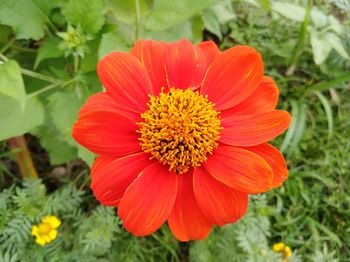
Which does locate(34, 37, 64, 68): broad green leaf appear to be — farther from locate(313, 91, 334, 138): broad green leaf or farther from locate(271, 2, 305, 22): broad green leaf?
locate(313, 91, 334, 138): broad green leaf

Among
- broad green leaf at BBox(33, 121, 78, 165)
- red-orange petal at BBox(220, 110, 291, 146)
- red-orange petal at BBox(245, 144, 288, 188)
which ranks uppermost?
red-orange petal at BBox(220, 110, 291, 146)

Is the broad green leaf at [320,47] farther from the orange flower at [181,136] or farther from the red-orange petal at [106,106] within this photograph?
the red-orange petal at [106,106]

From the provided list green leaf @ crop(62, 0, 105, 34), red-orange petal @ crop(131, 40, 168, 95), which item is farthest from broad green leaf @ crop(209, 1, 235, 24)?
red-orange petal @ crop(131, 40, 168, 95)

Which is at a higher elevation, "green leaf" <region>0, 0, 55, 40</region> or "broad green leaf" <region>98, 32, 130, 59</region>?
"green leaf" <region>0, 0, 55, 40</region>

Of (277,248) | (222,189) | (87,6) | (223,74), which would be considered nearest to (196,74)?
(223,74)

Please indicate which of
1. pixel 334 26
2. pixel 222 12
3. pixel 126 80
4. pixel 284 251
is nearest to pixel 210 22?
pixel 222 12

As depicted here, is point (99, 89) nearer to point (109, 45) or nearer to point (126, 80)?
point (109, 45)

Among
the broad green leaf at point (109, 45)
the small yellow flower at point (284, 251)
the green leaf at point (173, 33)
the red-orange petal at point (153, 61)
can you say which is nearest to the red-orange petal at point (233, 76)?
the red-orange petal at point (153, 61)

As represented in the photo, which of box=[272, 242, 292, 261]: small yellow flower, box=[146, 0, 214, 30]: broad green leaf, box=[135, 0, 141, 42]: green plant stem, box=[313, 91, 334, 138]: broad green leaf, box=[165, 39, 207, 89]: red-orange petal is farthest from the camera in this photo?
box=[313, 91, 334, 138]: broad green leaf

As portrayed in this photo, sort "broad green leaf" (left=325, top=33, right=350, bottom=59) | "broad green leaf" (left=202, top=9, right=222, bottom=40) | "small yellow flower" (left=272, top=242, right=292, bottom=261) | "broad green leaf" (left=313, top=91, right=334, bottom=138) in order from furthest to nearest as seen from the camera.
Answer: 1. "broad green leaf" (left=313, top=91, right=334, bottom=138)
2. "broad green leaf" (left=325, top=33, right=350, bottom=59)
3. "broad green leaf" (left=202, top=9, right=222, bottom=40)
4. "small yellow flower" (left=272, top=242, right=292, bottom=261)
